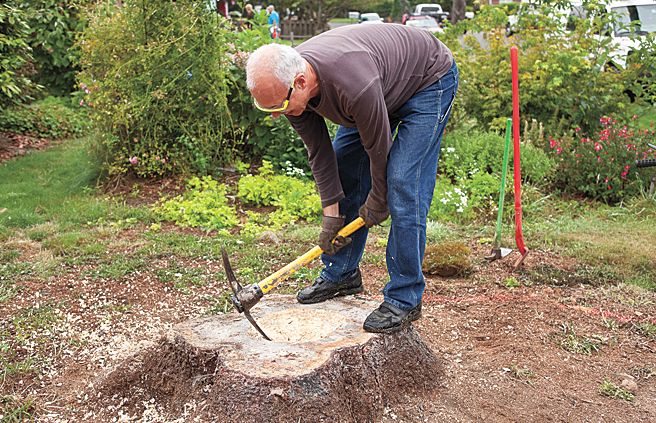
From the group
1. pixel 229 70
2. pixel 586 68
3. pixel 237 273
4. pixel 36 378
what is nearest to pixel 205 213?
pixel 237 273

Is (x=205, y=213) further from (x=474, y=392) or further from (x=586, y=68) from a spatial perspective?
(x=586, y=68)

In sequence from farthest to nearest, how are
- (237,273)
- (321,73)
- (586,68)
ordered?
(586,68), (237,273), (321,73)

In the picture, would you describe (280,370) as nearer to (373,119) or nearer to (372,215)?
(372,215)

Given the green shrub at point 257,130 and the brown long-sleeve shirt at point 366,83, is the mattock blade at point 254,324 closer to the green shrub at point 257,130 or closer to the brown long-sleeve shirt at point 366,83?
the brown long-sleeve shirt at point 366,83

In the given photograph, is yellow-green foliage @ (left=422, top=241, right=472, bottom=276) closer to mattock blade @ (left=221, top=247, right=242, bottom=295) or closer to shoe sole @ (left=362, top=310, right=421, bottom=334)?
shoe sole @ (left=362, top=310, right=421, bottom=334)

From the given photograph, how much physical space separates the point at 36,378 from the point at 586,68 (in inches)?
259

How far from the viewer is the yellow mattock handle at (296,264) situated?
3180 millimetres

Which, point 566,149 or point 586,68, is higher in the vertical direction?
point 586,68

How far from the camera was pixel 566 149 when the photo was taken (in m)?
6.95

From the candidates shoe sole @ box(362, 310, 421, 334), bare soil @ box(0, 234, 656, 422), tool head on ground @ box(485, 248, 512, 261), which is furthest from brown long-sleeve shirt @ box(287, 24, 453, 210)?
tool head on ground @ box(485, 248, 512, 261)

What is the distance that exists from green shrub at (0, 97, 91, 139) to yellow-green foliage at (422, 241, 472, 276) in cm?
542

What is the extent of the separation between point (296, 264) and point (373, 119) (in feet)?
2.66

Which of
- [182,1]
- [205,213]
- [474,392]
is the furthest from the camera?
[182,1]

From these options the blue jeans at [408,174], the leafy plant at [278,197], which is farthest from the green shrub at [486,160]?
the blue jeans at [408,174]
